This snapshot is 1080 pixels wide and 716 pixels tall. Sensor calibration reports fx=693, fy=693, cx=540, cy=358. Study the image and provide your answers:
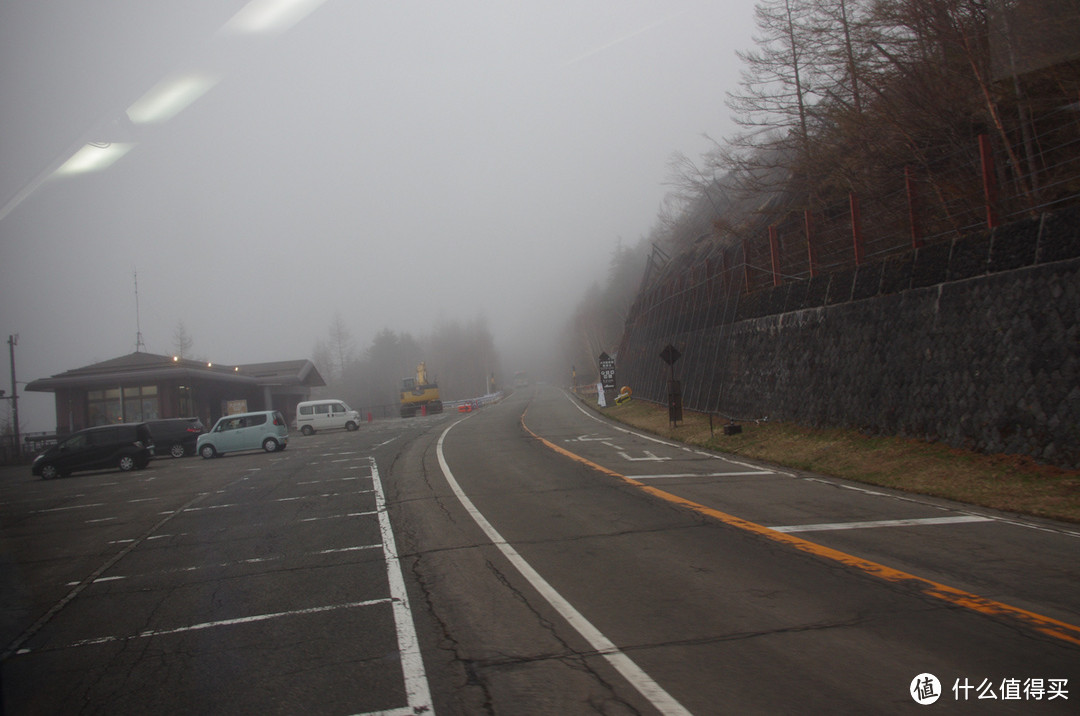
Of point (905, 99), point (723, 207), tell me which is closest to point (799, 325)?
point (905, 99)

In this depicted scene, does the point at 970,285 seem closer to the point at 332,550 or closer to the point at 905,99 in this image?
the point at 905,99

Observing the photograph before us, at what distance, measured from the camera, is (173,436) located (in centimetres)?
3198

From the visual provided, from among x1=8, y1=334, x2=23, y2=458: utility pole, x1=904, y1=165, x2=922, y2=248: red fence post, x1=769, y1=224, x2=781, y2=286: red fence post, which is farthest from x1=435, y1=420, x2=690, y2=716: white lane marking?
x1=8, y1=334, x2=23, y2=458: utility pole

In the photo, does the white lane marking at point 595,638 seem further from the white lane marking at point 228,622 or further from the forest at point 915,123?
the forest at point 915,123

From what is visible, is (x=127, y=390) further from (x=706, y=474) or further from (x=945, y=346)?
(x=945, y=346)

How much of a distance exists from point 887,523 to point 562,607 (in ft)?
15.3

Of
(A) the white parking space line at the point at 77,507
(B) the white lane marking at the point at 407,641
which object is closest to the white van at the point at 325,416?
(A) the white parking space line at the point at 77,507

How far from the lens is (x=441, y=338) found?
158m

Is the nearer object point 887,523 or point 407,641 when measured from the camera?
point 407,641

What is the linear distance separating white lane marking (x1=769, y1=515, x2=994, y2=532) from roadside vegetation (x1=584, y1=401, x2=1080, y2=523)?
3.14 ft

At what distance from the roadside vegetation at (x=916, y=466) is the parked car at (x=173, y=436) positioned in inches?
966

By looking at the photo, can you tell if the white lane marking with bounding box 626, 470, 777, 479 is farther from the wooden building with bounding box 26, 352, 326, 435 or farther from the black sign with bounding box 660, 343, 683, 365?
the wooden building with bounding box 26, 352, 326, 435

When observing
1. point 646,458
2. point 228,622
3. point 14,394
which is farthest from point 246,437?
point 228,622

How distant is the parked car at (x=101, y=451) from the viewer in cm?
2511
